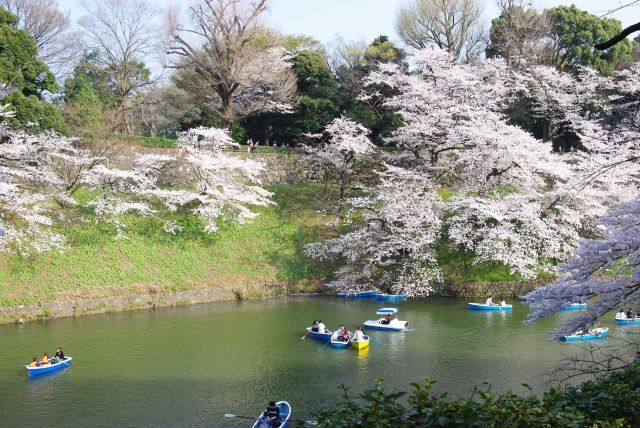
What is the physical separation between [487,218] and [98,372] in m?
17.6

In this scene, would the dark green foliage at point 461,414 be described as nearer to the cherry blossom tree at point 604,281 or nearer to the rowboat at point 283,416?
the cherry blossom tree at point 604,281

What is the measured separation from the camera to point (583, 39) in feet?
115

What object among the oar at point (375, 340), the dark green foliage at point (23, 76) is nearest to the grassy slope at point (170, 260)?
the dark green foliage at point (23, 76)

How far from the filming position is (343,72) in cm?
3762

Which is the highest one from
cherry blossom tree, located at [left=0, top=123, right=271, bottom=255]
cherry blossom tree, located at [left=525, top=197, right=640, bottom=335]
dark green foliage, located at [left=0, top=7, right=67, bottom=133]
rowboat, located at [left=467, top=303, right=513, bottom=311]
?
dark green foliage, located at [left=0, top=7, right=67, bottom=133]

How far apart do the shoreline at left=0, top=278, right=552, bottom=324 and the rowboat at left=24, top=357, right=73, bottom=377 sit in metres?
6.03

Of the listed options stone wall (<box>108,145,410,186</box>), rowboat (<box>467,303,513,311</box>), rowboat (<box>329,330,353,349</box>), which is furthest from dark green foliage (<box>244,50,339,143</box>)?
rowboat (<box>329,330,353,349</box>)

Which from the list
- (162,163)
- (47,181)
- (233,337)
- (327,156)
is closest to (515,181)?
(327,156)

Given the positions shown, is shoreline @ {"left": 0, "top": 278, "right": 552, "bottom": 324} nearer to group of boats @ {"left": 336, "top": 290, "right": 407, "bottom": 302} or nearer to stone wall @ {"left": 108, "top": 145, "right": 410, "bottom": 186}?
group of boats @ {"left": 336, "top": 290, "right": 407, "bottom": 302}

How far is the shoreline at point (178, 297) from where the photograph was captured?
20.0 m

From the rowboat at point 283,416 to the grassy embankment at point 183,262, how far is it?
1249cm

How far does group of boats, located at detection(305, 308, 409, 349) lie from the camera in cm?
1656

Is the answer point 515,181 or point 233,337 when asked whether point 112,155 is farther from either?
point 515,181

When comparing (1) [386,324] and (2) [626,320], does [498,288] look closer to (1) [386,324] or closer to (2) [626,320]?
(2) [626,320]
